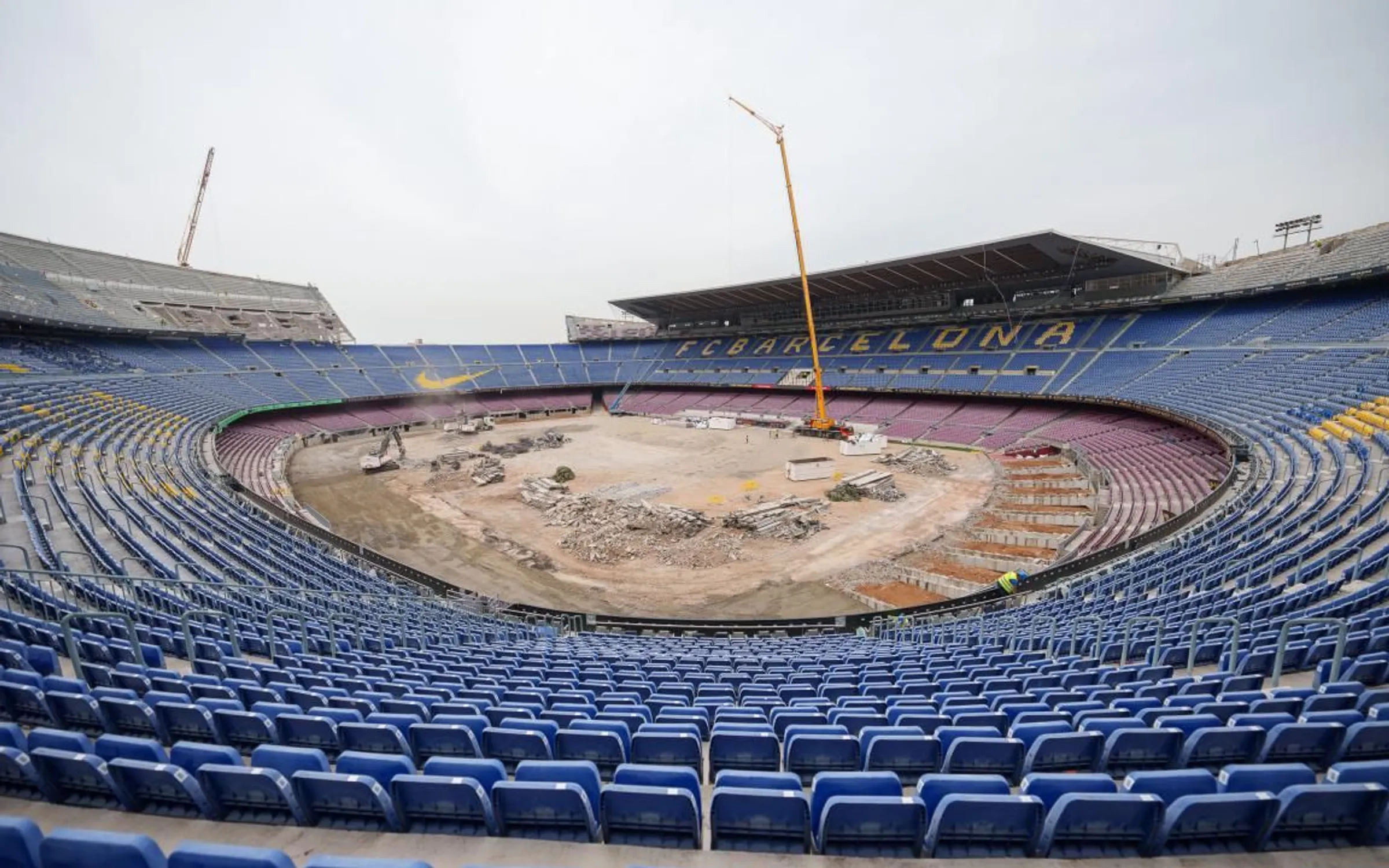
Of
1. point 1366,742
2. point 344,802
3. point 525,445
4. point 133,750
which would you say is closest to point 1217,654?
point 1366,742

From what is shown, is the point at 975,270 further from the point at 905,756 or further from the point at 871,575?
the point at 905,756

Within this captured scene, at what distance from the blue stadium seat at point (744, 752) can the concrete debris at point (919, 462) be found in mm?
28919

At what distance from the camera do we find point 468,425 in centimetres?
4838

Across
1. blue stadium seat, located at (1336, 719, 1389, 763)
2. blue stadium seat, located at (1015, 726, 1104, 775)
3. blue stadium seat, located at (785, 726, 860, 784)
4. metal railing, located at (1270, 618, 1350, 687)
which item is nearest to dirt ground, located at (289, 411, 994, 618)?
metal railing, located at (1270, 618, 1350, 687)

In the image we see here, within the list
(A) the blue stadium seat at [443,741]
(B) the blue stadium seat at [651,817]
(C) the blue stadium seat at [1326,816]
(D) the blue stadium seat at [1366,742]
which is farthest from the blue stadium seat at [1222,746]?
(A) the blue stadium seat at [443,741]

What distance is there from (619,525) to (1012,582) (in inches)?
584

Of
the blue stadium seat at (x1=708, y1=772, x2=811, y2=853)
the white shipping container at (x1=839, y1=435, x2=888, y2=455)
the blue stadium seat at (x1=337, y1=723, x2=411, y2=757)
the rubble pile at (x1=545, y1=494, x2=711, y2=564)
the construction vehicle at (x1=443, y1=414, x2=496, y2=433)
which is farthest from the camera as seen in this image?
the construction vehicle at (x1=443, y1=414, x2=496, y2=433)

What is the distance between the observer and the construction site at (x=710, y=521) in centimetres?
1817

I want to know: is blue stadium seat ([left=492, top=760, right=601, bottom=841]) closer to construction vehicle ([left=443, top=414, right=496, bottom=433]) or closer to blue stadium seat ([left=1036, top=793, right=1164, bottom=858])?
blue stadium seat ([left=1036, top=793, right=1164, bottom=858])

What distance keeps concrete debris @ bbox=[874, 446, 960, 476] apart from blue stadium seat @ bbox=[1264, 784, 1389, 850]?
29144 millimetres

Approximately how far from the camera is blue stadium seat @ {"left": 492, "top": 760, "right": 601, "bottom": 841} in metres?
3.41

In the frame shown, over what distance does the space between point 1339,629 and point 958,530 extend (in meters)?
17.0

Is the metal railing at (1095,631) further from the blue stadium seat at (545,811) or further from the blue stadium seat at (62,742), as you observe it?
the blue stadium seat at (62,742)

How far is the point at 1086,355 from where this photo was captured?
38219 millimetres
